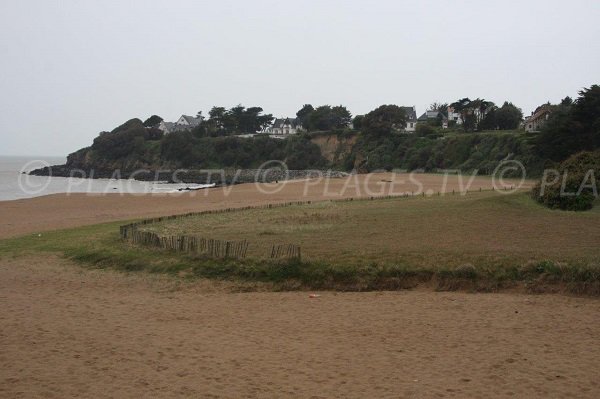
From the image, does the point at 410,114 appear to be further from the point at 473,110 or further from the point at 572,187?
the point at 572,187

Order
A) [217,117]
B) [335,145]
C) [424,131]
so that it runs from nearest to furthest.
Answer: [424,131]
[335,145]
[217,117]

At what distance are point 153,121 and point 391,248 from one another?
136209 mm

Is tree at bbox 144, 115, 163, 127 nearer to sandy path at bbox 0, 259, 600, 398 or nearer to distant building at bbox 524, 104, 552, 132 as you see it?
distant building at bbox 524, 104, 552, 132

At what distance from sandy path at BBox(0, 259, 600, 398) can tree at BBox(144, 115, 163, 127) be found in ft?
442

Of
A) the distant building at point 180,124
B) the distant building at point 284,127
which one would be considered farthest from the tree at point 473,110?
the distant building at point 180,124

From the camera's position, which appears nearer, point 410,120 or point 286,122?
point 410,120

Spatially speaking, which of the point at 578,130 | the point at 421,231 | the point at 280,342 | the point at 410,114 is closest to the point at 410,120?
the point at 410,114

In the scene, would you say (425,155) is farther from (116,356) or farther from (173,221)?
(116,356)

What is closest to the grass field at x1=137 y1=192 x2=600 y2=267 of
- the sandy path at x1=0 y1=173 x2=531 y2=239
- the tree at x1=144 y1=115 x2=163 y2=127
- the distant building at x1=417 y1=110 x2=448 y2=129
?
the sandy path at x1=0 y1=173 x2=531 y2=239

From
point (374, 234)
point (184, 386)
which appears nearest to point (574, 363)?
point (184, 386)

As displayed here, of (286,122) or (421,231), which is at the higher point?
(286,122)

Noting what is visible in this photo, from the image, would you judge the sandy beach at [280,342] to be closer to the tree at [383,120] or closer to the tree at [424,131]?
the tree at [424,131]

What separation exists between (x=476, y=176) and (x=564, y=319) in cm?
4990

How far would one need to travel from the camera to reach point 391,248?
1738cm
